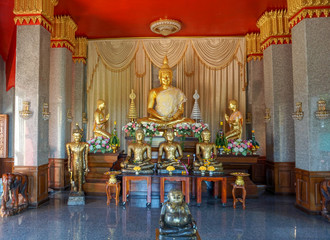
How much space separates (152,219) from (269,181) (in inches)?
161

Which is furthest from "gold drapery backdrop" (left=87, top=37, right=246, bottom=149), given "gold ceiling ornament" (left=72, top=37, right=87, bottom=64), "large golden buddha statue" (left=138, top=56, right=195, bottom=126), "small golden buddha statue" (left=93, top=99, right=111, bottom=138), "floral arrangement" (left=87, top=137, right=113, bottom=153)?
"floral arrangement" (left=87, top=137, right=113, bottom=153)

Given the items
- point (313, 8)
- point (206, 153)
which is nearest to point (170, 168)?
point (206, 153)

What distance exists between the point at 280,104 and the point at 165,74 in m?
3.67

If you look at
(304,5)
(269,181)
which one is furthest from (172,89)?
(304,5)

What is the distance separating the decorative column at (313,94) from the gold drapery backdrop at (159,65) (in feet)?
13.6

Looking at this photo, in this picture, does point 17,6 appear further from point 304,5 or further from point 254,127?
point 254,127

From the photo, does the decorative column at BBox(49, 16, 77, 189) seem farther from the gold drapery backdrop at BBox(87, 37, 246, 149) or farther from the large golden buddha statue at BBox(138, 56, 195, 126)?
the large golden buddha statue at BBox(138, 56, 195, 126)

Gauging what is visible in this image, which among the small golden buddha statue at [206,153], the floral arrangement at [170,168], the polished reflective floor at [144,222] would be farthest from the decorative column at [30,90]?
the small golden buddha statue at [206,153]

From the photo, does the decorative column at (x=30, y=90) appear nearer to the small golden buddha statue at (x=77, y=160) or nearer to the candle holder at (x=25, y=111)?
the candle holder at (x=25, y=111)

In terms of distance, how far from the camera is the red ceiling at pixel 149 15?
6.98 meters

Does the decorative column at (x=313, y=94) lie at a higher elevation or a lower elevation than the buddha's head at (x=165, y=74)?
lower

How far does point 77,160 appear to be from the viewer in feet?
18.8

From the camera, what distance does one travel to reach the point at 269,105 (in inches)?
292

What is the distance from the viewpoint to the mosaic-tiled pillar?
28.3 ft
